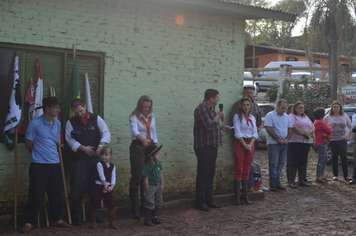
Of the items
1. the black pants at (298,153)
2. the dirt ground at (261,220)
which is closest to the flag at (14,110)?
the dirt ground at (261,220)

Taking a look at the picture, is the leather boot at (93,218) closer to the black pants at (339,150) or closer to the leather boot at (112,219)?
the leather boot at (112,219)

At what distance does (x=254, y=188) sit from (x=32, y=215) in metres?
4.64

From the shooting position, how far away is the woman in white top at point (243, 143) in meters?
8.35

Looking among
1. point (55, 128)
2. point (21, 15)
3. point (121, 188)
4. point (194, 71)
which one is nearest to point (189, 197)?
point (121, 188)

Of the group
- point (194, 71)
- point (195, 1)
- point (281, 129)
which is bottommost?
point (281, 129)

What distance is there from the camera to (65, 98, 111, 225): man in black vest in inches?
254

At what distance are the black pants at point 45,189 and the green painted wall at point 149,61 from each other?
52 cm

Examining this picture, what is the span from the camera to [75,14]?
276 inches

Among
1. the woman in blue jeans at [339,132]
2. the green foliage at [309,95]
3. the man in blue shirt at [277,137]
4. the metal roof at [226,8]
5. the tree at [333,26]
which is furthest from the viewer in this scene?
the green foliage at [309,95]

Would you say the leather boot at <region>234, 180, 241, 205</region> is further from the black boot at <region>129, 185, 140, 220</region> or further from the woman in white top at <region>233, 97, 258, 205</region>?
the black boot at <region>129, 185, 140, 220</region>

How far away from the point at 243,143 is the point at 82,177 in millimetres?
3198

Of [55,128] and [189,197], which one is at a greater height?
[55,128]

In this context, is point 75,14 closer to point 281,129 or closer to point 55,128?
point 55,128

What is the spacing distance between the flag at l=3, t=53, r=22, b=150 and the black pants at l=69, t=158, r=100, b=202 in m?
0.97
